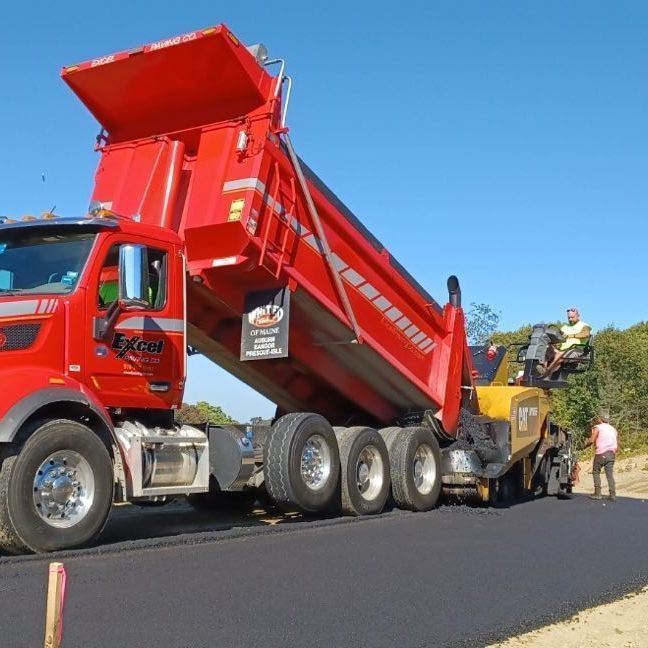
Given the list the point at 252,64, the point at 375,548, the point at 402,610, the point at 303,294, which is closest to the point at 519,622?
the point at 402,610

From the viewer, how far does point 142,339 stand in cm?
665

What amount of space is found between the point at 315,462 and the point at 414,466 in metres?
1.61

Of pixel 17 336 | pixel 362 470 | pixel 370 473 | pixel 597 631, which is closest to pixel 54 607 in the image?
pixel 597 631

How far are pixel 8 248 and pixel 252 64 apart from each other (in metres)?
2.64

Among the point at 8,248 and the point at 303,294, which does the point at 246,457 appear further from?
the point at 8,248

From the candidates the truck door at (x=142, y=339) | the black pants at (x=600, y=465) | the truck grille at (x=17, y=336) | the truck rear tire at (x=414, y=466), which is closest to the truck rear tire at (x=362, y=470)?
the truck rear tire at (x=414, y=466)

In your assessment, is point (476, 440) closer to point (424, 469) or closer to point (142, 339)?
point (424, 469)

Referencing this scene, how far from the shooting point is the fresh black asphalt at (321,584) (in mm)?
3914

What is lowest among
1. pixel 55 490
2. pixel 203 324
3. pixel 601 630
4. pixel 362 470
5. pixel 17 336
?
pixel 601 630

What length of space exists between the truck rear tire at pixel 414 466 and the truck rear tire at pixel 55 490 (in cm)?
391

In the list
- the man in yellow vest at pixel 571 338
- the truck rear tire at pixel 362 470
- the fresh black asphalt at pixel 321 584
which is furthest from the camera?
the man in yellow vest at pixel 571 338

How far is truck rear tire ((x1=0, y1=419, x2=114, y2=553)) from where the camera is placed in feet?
17.5

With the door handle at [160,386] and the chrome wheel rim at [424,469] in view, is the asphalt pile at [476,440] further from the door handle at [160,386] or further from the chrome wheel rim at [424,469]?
the door handle at [160,386]

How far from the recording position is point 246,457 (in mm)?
7664
